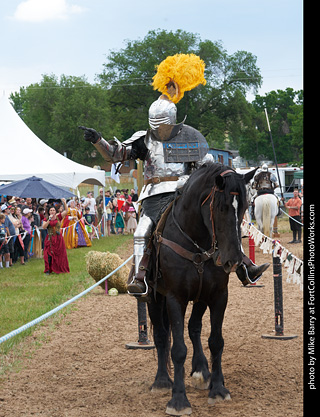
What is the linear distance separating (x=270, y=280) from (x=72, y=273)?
5.05 m

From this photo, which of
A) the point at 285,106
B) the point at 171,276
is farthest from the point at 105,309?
the point at 285,106

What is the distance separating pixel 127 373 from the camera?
6625 mm

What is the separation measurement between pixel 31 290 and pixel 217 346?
7762mm

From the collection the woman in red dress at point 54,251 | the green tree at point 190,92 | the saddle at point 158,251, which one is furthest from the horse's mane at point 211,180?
the green tree at point 190,92

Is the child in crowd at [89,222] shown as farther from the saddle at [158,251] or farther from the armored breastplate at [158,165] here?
the saddle at [158,251]

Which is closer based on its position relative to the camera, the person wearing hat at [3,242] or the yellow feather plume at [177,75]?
the yellow feather plume at [177,75]

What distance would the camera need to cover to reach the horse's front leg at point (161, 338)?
5.98 metres

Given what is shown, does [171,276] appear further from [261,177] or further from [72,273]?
[261,177]

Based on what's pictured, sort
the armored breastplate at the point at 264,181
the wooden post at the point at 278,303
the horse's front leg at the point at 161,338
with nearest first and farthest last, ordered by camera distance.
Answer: the horse's front leg at the point at 161,338
the wooden post at the point at 278,303
the armored breastplate at the point at 264,181

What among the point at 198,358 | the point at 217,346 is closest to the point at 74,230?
the point at 198,358

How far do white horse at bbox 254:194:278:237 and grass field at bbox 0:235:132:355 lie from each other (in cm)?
516

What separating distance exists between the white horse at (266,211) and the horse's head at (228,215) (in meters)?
12.0

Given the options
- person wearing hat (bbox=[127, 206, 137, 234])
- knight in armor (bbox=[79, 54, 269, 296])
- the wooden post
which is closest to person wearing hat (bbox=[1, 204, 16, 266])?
the wooden post
